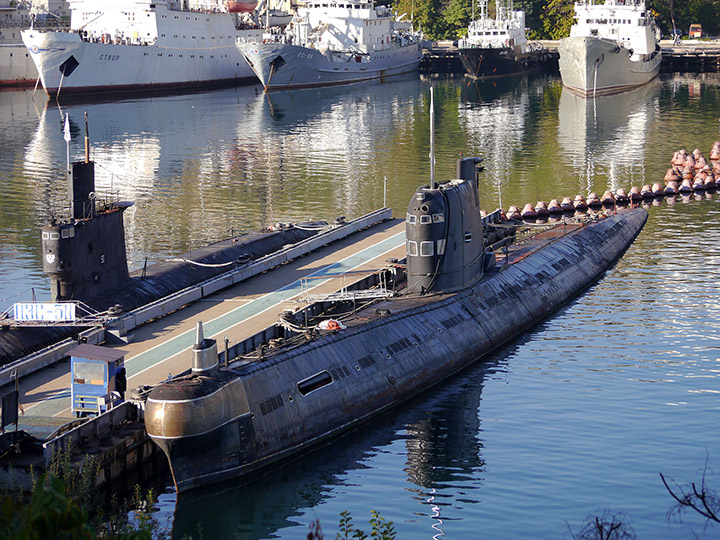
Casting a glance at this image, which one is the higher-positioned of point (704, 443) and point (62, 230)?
point (62, 230)

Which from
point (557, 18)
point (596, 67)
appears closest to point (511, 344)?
point (596, 67)

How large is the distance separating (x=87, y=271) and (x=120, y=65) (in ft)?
350

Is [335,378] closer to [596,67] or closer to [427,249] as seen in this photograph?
[427,249]

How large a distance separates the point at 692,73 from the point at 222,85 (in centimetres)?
7450

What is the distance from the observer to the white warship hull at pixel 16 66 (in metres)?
148

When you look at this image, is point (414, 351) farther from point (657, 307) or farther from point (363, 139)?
point (363, 139)

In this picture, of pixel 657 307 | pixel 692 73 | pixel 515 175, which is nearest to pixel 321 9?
pixel 692 73

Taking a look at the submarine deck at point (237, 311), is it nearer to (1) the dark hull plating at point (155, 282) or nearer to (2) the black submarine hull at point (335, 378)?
(2) the black submarine hull at point (335, 378)

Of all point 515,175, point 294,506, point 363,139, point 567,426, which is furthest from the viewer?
point 363,139

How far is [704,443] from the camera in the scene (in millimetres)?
33500

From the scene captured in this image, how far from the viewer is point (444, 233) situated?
41000mm

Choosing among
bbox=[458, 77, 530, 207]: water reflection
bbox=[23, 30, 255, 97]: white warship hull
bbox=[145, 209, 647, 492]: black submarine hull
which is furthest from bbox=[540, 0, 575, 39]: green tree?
bbox=[145, 209, 647, 492]: black submarine hull

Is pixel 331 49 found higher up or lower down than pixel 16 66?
higher up

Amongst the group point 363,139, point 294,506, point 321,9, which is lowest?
point 294,506
